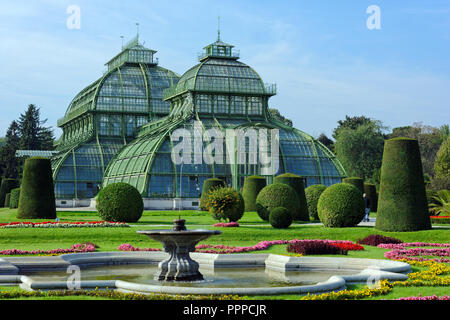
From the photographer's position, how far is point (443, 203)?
1816 inches

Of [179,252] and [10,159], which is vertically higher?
[10,159]

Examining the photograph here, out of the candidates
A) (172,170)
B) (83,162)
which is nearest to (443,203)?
(172,170)

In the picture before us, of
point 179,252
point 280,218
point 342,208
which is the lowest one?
point 179,252

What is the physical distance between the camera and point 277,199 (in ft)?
130

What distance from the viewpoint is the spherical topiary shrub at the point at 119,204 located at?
37.8m

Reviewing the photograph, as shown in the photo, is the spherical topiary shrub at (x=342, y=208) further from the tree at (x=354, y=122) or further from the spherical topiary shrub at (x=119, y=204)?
the tree at (x=354, y=122)

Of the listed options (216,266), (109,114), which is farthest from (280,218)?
(109,114)

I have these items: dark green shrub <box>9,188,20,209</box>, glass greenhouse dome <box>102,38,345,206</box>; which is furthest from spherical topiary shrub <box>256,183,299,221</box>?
dark green shrub <box>9,188,20,209</box>

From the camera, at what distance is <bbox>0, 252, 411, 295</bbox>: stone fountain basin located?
1597 centimetres

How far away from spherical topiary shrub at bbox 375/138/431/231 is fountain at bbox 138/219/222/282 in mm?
16145

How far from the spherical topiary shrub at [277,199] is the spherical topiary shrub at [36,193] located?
13.5 metres

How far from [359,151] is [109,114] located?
1448 inches

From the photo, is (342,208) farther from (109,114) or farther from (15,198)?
(109,114)

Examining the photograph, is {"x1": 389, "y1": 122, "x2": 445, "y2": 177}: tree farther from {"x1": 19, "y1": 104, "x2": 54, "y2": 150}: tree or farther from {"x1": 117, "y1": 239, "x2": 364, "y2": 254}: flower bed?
{"x1": 117, "y1": 239, "x2": 364, "y2": 254}: flower bed
